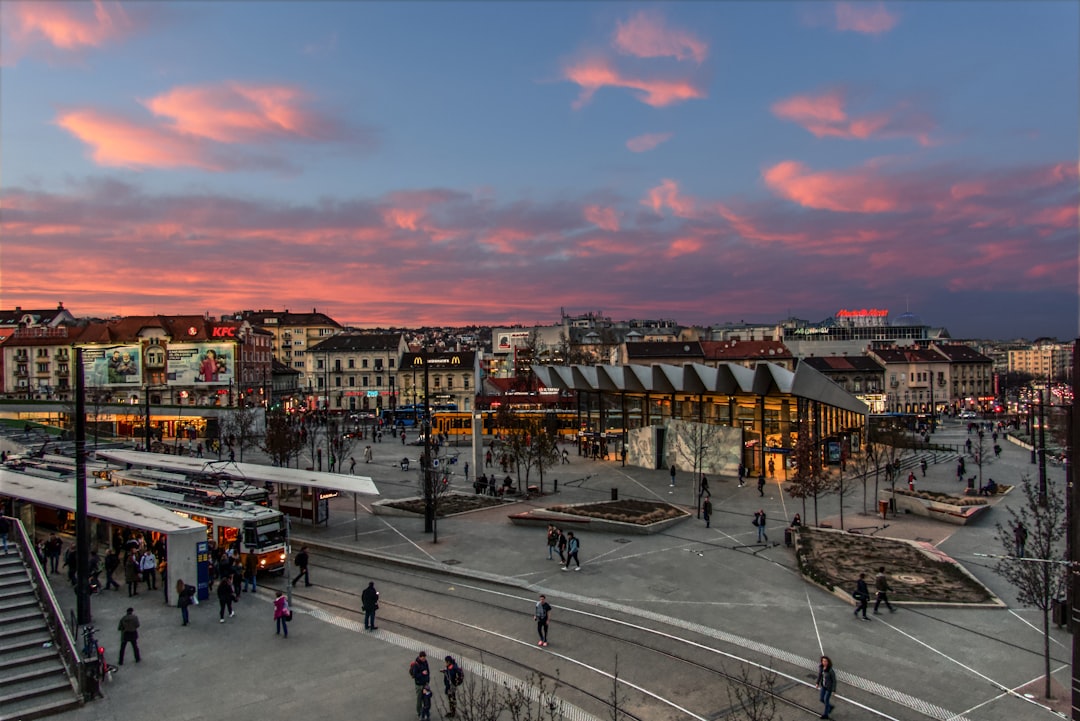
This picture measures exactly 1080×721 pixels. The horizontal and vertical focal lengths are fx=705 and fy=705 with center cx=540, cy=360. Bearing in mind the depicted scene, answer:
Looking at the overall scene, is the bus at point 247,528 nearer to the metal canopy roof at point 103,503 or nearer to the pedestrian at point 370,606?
the metal canopy roof at point 103,503

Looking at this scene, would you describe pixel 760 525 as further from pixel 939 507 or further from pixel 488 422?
pixel 488 422

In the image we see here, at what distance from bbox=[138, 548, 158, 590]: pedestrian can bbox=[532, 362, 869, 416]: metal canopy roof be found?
110 ft

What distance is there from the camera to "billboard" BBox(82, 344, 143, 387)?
88375 mm

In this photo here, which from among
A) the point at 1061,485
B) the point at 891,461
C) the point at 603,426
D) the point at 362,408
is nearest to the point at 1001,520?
the point at 891,461

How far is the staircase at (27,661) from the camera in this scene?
45.5 feet

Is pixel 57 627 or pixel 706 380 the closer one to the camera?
pixel 57 627

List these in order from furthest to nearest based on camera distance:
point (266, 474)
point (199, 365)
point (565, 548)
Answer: point (199, 365) → point (266, 474) → point (565, 548)

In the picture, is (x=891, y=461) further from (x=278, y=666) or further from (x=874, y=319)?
(x=874, y=319)

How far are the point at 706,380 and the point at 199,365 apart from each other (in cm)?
6852

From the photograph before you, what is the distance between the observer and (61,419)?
233 feet

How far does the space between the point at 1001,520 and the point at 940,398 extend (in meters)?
93.8

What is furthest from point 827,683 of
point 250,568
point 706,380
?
point 706,380

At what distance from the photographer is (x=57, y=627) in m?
16.0

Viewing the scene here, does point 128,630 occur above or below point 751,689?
above
